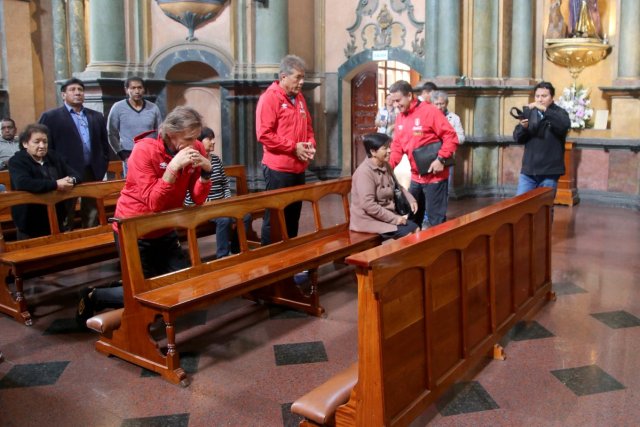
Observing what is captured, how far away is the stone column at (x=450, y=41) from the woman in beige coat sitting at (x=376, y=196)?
4.69m

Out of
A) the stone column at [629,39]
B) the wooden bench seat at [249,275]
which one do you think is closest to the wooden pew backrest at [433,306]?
the wooden bench seat at [249,275]

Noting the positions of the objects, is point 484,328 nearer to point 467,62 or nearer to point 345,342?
point 345,342

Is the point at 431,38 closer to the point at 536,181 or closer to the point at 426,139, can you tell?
the point at 536,181

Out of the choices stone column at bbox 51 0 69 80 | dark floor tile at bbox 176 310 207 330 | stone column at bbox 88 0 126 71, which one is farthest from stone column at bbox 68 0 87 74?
dark floor tile at bbox 176 310 207 330

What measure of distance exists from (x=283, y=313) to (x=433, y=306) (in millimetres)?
1764

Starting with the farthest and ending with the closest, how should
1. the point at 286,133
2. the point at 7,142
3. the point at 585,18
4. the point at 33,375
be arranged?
the point at 585,18, the point at 7,142, the point at 286,133, the point at 33,375

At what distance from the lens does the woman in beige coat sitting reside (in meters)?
4.91

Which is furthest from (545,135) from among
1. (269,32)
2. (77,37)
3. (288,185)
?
(77,37)

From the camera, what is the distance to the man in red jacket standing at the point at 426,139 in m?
5.51

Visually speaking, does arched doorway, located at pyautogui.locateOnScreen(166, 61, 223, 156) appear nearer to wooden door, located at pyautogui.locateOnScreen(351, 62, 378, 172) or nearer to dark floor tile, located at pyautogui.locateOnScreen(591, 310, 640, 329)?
wooden door, located at pyautogui.locateOnScreen(351, 62, 378, 172)

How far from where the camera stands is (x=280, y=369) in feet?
12.2

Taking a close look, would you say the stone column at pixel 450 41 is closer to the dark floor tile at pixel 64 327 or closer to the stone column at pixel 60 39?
the stone column at pixel 60 39

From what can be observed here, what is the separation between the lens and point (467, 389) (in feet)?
11.2

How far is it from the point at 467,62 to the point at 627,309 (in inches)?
220
